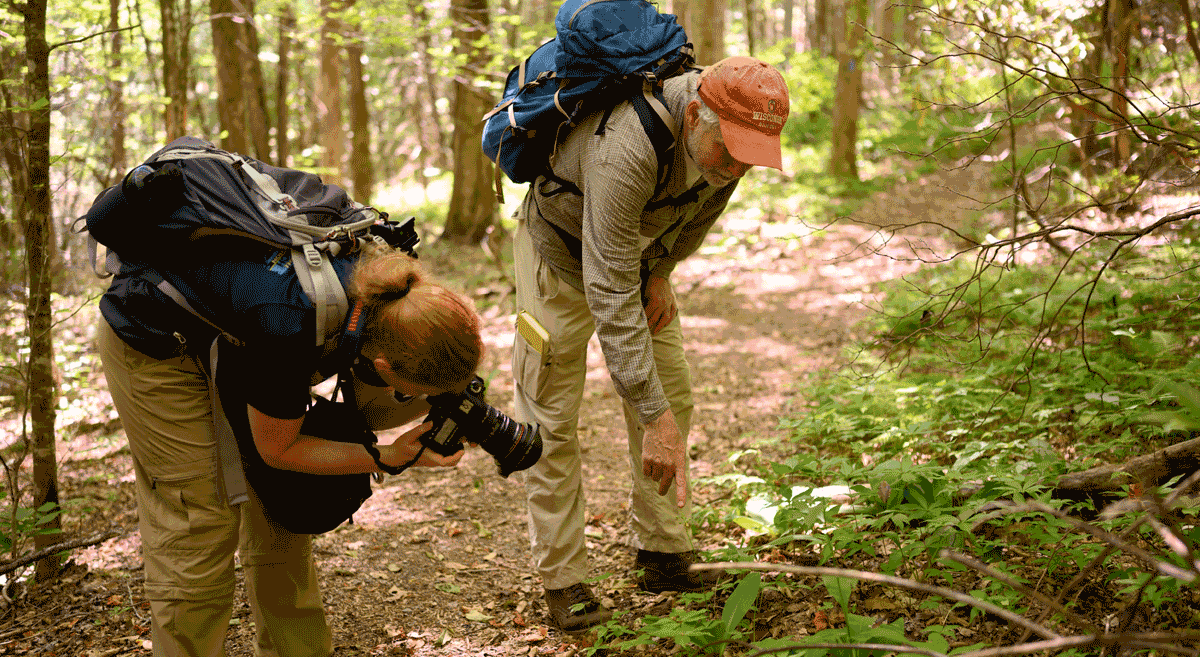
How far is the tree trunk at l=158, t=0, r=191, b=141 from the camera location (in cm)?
678

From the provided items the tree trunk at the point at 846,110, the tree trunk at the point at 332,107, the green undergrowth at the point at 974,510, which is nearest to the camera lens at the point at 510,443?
the green undergrowth at the point at 974,510

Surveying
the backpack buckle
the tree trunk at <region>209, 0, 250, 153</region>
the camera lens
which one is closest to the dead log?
the camera lens

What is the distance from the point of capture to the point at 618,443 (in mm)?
5555

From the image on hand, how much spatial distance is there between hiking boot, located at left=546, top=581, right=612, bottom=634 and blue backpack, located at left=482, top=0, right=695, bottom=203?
1.61 m

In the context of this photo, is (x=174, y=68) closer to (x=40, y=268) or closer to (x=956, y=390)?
(x=40, y=268)

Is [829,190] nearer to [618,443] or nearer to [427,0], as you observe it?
[427,0]

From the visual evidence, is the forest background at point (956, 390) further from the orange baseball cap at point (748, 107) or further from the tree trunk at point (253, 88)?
the orange baseball cap at point (748, 107)

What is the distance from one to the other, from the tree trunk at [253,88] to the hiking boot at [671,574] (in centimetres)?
734

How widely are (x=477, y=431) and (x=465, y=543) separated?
1.86 m

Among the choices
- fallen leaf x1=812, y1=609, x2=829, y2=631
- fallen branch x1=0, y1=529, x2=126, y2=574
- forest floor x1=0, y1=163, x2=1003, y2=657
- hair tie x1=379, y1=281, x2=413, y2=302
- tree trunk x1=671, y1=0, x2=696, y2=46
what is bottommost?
forest floor x1=0, y1=163, x2=1003, y2=657

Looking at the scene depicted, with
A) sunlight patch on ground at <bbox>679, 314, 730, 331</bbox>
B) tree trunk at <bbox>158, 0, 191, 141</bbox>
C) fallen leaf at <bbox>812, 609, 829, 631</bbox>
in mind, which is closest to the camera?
fallen leaf at <bbox>812, 609, 829, 631</bbox>

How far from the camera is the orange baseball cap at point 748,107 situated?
2.43 metres

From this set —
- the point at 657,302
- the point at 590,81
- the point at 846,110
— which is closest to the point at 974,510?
the point at 657,302

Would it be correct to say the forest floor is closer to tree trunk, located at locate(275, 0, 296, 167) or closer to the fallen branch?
the fallen branch
